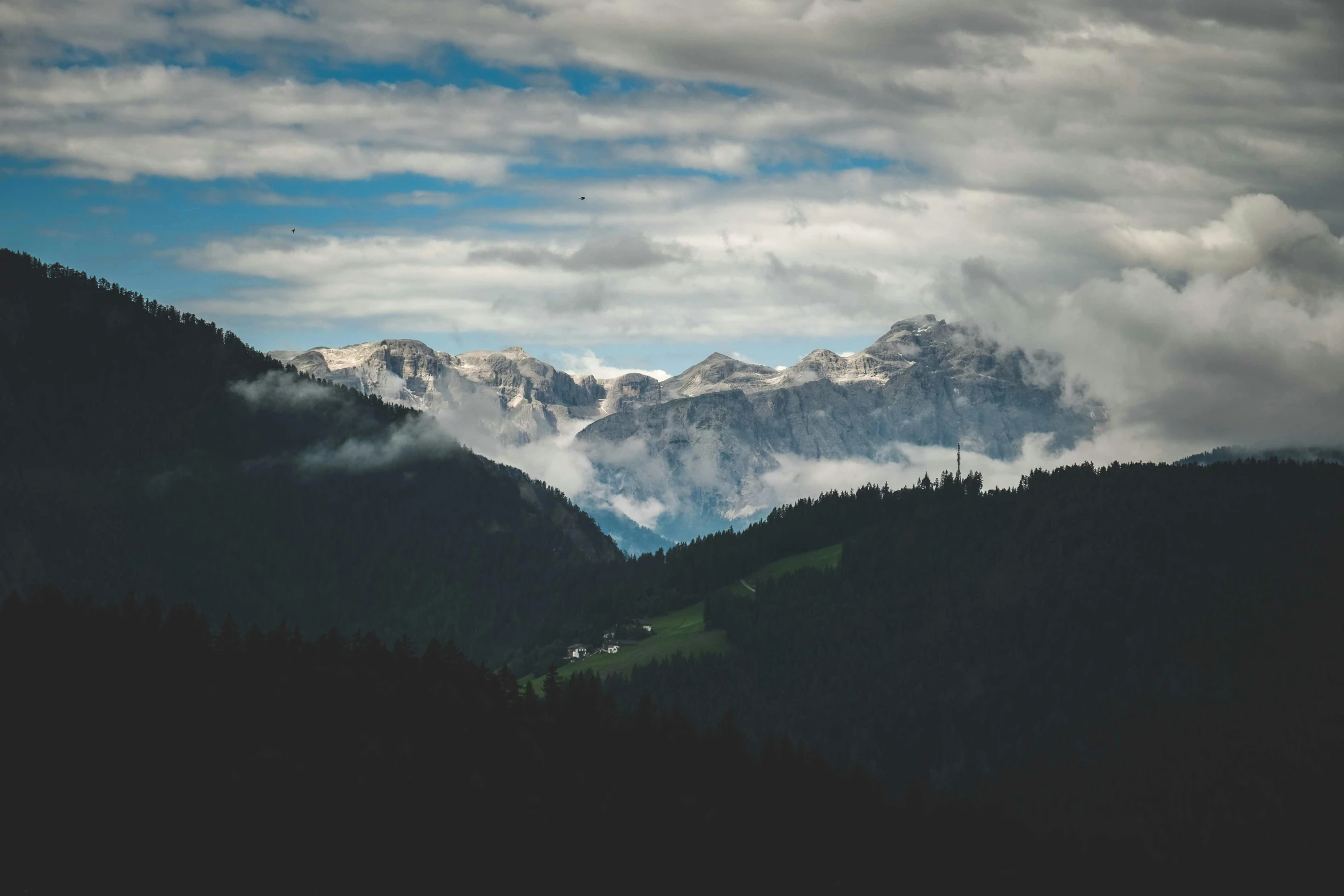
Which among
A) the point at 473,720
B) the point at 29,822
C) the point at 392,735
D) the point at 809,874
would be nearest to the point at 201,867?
the point at 29,822

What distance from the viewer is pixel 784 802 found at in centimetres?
18750

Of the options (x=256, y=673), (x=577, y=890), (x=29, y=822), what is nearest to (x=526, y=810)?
(x=577, y=890)

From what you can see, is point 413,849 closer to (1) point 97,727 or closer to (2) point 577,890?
(2) point 577,890

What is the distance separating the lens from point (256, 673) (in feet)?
543

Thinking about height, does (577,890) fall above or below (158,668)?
below

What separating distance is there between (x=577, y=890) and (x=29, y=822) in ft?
173

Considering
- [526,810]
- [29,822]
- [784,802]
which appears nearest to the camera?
[29,822]

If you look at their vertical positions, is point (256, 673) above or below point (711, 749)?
above

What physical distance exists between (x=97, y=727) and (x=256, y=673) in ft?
68.3

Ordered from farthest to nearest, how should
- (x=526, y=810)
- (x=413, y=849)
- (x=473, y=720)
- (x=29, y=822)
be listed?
(x=473, y=720) < (x=526, y=810) < (x=413, y=849) < (x=29, y=822)

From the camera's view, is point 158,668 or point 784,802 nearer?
point 158,668

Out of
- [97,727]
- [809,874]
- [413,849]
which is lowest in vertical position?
[809,874]

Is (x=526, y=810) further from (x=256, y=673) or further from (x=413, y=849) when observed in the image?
(x=256, y=673)

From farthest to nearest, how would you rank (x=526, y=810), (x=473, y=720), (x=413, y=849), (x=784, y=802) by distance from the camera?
(x=784, y=802) < (x=473, y=720) < (x=526, y=810) < (x=413, y=849)
